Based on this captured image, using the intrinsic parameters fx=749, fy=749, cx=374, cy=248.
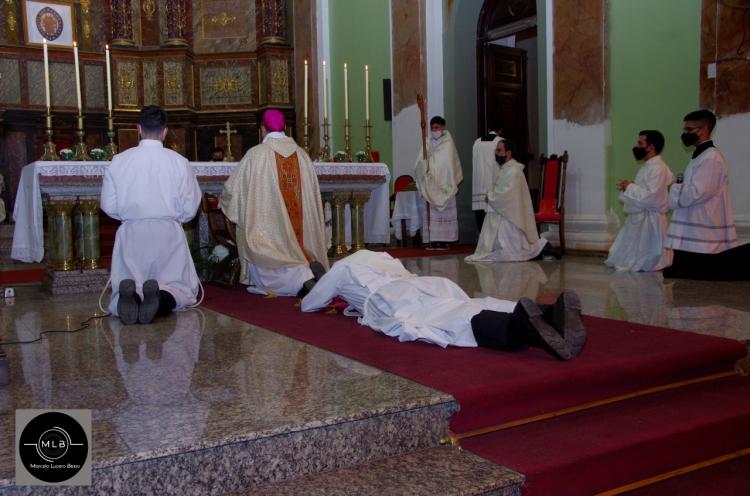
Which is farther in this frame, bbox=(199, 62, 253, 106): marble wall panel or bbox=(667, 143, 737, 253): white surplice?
bbox=(199, 62, 253, 106): marble wall panel

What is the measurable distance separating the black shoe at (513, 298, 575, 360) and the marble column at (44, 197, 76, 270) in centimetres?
462

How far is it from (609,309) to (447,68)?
7.09 meters

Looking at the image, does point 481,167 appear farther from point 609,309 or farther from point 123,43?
point 123,43

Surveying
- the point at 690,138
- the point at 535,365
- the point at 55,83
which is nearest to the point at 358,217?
the point at 690,138

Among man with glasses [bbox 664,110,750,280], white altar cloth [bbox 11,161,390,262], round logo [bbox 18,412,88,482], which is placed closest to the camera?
round logo [bbox 18,412,88,482]

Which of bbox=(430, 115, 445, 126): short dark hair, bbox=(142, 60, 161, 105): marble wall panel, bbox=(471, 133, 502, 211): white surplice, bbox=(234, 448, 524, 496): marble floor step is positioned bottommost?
bbox=(234, 448, 524, 496): marble floor step

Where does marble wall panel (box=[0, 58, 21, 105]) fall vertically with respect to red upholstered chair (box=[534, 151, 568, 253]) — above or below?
above

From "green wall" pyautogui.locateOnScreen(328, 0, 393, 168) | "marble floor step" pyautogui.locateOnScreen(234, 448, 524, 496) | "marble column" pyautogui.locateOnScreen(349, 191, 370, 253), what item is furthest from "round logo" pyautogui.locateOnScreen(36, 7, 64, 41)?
"marble floor step" pyautogui.locateOnScreen(234, 448, 524, 496)

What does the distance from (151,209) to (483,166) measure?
248 inches

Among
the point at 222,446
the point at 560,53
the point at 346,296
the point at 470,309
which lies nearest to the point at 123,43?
the point at 560,53

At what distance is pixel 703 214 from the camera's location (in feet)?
22.1

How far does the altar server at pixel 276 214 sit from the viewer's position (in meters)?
6.01

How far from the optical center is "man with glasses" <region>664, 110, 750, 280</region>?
655cm

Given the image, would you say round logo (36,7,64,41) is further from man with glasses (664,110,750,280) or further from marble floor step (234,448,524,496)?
marble floor step (234,448,524,496)
